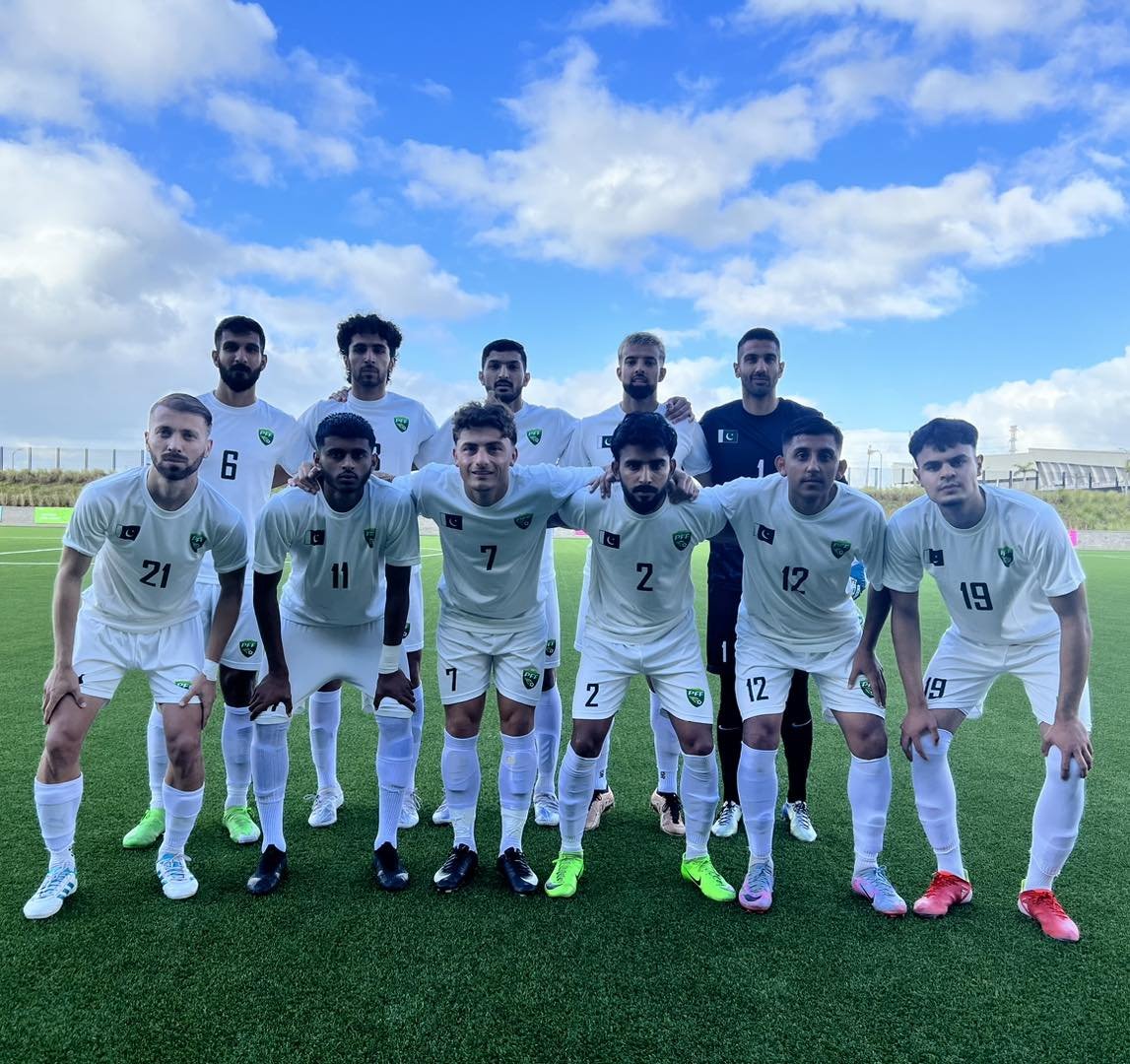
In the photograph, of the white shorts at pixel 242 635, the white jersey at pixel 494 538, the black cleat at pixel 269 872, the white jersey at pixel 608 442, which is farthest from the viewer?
the white jersey at pixel 608 442

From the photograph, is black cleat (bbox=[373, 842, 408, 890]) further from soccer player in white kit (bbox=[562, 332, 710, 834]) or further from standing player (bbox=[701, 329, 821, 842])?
standing player (bbox=[701, 329, 821, 842])

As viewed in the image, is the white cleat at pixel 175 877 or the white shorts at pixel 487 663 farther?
the white shorts at pixel 487 663

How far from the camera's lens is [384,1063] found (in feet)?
7.69

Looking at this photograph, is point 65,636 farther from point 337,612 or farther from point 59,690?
point 337,612

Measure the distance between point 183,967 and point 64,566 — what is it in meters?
1.79

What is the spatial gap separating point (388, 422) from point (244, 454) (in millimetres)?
877

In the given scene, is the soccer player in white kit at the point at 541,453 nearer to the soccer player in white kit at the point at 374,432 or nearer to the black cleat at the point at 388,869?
the soccer player in white kit at the point at 374,432

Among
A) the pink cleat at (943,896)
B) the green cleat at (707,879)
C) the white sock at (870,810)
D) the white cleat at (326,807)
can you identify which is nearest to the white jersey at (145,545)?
the white cleat at (326,807)

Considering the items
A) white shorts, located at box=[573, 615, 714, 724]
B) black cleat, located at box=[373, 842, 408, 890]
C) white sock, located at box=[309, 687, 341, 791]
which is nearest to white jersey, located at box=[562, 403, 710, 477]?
white shorts, located at box=[573, 615, 714, 724]

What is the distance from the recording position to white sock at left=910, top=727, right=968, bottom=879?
3.49 meters

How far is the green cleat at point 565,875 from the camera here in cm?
341

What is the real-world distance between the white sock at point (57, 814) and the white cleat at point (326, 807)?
1176mm

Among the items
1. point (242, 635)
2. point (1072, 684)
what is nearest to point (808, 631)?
point (1072, 684)

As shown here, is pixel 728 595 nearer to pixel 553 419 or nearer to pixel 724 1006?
pixel 553 419
